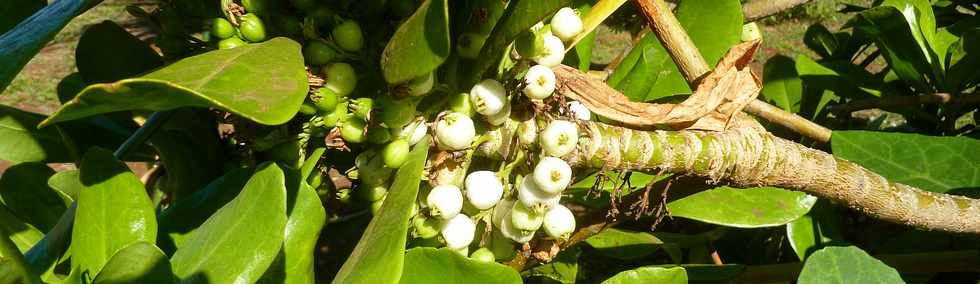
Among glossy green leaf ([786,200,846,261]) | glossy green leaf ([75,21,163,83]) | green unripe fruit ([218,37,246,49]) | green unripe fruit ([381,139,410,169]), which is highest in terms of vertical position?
green unripe fruit ([218,37,246,49])

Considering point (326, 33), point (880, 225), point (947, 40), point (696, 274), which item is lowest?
point (880, 225)

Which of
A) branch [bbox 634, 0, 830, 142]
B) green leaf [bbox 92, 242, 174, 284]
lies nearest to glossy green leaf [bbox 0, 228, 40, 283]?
green leaf [bbox 92, 242, 174, 284]

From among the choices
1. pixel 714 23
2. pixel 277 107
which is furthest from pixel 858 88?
pixel 277 107

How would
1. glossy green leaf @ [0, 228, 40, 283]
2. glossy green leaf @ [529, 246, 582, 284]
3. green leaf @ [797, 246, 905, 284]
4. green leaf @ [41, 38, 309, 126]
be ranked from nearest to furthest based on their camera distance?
green leaf @ [41, 38, 309, 126] < glossy green leaf @ [0, 228, 40, 283] < green leaf @ [797, 246, 905, 284] < glossy green leaf @ [529, 246, 582, 284]

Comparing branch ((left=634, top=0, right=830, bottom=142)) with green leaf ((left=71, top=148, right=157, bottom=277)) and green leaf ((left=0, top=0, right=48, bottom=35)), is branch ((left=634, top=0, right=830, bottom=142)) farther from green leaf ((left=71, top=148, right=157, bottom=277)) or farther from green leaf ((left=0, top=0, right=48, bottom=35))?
green leaf ((left=0, top=0, right=48, bottom=35))

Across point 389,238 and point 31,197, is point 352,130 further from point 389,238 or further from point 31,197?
point 31,197

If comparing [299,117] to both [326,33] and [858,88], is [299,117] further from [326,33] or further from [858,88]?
[858,88]
